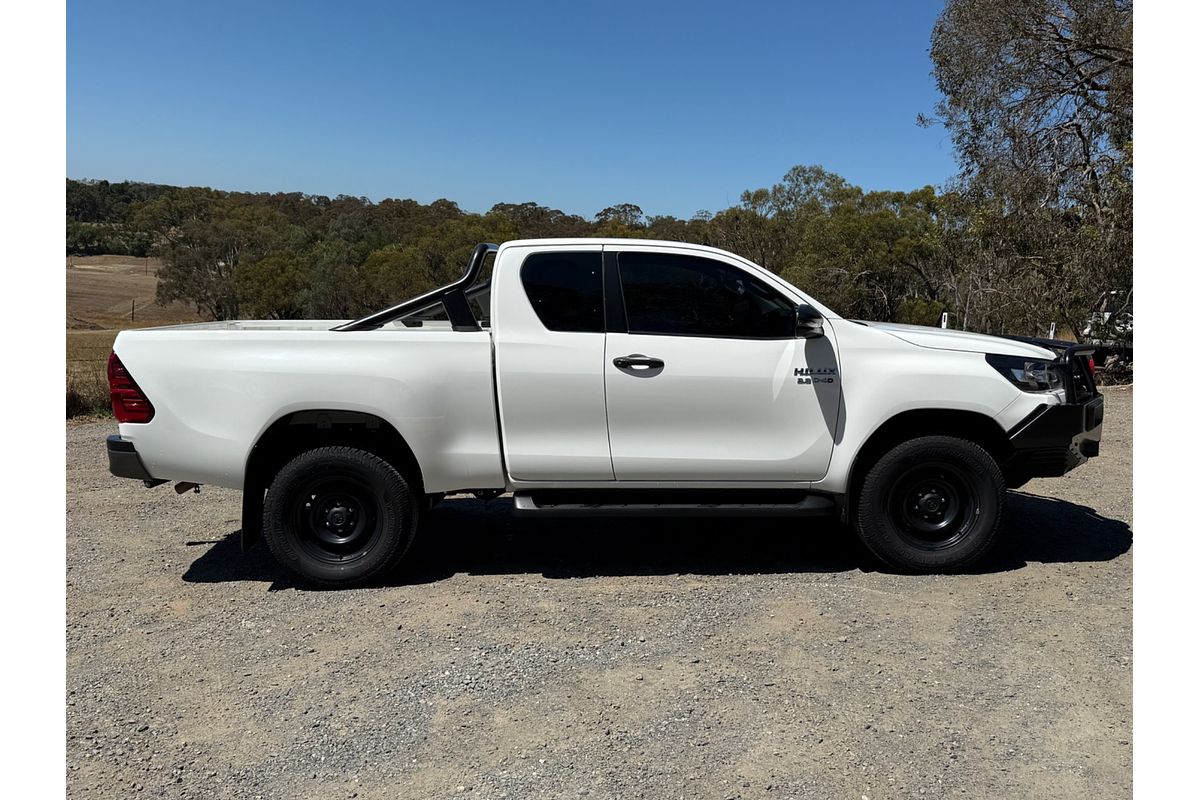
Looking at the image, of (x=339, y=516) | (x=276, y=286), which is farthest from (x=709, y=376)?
(x=276, y=286)

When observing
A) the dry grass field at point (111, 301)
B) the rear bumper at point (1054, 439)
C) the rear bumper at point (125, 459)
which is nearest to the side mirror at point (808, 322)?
the rear bumper at point (1054, 439)

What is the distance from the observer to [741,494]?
5.50m

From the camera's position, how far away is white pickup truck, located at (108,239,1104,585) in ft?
17.2

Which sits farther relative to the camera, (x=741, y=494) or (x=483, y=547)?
(x=483, y=547)

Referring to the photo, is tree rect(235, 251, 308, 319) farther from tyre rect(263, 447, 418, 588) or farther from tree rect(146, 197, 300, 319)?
tyre rect(263, 447, 418, 588)

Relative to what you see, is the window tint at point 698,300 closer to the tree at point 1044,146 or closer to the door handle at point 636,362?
the door handle at point 636,362

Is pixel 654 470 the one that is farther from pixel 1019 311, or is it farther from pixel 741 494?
pixel 1019 311

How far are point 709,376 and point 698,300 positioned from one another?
1.58ft

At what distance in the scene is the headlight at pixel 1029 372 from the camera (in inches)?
214

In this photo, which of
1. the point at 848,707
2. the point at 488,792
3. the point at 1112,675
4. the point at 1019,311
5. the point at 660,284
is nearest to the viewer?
the point at 488,792

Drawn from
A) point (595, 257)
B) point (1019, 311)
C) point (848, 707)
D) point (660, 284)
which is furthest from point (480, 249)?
point (1019, 311)

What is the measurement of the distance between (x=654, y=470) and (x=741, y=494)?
1.86ft

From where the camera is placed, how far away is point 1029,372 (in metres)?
5.45

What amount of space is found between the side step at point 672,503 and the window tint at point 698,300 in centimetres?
95
